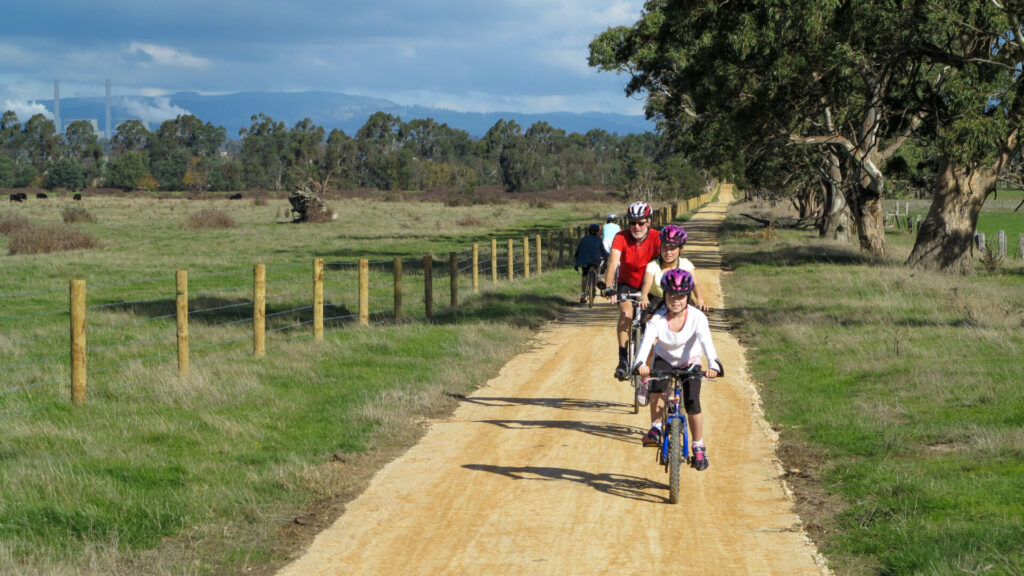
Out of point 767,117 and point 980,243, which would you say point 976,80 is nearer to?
point 767,117

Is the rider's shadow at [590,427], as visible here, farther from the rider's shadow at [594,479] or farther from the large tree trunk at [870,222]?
the large tree trunk at [870,222]

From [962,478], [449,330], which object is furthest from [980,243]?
[962,478]

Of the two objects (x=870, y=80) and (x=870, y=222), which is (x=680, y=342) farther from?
(x=870, y=222)

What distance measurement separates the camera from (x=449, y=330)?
15.4m

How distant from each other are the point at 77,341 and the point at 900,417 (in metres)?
7.78

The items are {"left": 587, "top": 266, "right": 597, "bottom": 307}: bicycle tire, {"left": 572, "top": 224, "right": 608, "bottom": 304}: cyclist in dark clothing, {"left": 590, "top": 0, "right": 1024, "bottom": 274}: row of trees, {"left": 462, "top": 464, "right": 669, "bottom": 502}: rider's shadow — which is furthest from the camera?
{"left": 587, "top": 266, "right": 597, "bottom": 307}: bicycle tire

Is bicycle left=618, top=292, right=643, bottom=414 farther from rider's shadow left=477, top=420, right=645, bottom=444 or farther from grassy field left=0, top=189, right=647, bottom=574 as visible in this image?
grassy field left=0, top=189, right=647, bottom=574

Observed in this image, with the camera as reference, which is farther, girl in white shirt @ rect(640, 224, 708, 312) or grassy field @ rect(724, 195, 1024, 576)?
girl in white shirt @ rect(640, 224, 708, 312)

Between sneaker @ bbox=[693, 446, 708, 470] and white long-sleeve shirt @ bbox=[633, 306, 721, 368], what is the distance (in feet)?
1.92

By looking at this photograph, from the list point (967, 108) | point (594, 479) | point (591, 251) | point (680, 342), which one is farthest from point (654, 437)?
point (967, 108)

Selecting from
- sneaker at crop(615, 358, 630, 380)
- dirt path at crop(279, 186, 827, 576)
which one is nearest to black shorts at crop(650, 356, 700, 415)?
dirt path at crop(279, 186, 827, 576)

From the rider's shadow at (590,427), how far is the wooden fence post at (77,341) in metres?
3.93

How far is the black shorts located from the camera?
6.87 metres

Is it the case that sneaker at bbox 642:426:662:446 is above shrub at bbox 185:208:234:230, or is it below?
below
